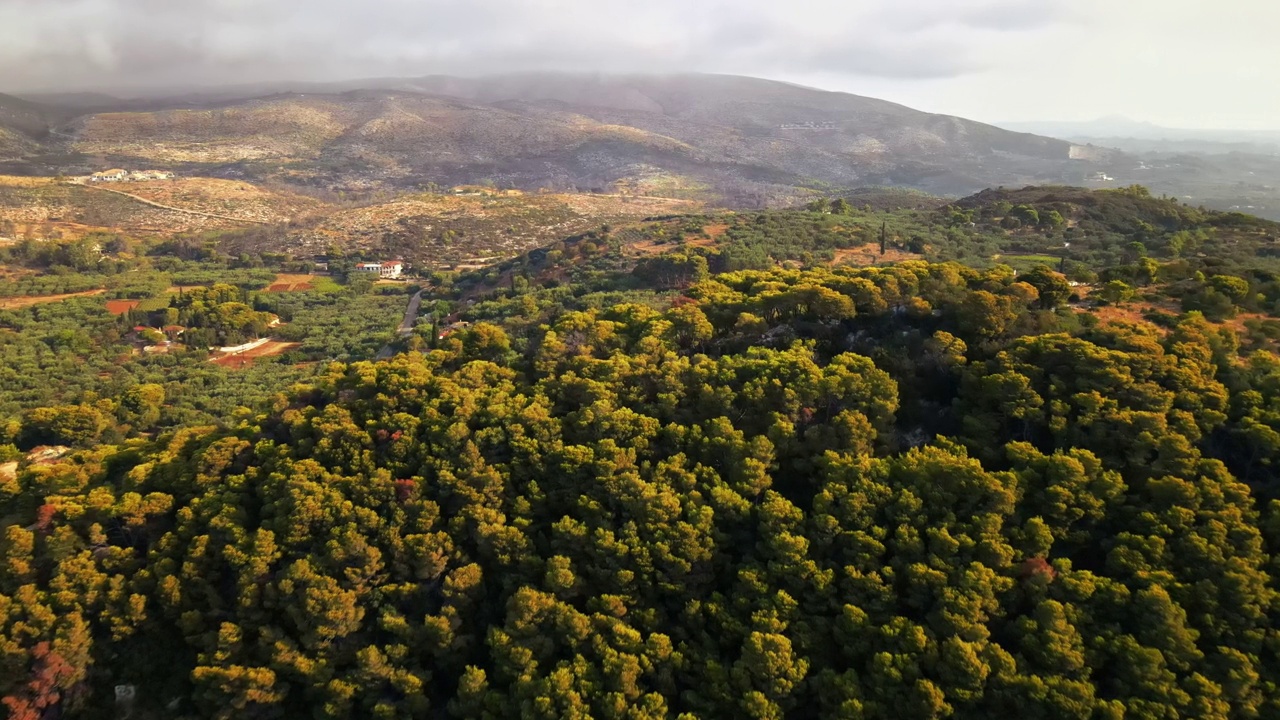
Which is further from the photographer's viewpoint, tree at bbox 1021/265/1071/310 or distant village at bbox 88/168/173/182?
distant village at bbox 88/168/173/182

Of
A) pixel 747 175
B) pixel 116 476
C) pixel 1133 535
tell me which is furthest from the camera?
pixel 747 175

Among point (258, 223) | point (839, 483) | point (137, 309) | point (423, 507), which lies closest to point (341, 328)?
point (137, 309)

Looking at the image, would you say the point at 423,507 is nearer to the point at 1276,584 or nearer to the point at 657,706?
the point at 657,706

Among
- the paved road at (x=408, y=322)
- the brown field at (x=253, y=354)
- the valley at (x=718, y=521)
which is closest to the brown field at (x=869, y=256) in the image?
the valley at (x=718, y=521)

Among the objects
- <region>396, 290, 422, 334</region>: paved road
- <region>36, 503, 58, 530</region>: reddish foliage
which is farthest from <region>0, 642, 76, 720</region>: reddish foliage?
<region>396, 290, 422, 334</region>: paved road

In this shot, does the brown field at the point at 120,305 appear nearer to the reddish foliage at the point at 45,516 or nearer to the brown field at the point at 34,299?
the brown field at the point at 34,299

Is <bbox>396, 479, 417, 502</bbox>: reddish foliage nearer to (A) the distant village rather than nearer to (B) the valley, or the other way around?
(B) the valley

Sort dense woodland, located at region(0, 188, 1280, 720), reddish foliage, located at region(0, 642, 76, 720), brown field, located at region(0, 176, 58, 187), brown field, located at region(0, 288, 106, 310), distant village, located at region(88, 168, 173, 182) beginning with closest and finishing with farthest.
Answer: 1. dense woodland, located at region(0, 188, 1280, 720)
2. reddish foliage, located at region(0, 642, 76, 720)
3. brown field, located at region(0, 288, 106, 310)
4. brown field, located at region(0, 176, 58, 187)
5. distant village, located at region(88, 168, 173, 182)

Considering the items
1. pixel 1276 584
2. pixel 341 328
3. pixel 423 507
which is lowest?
pixel 341 328

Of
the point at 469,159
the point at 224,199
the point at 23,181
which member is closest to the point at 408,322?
the point at 224,199
